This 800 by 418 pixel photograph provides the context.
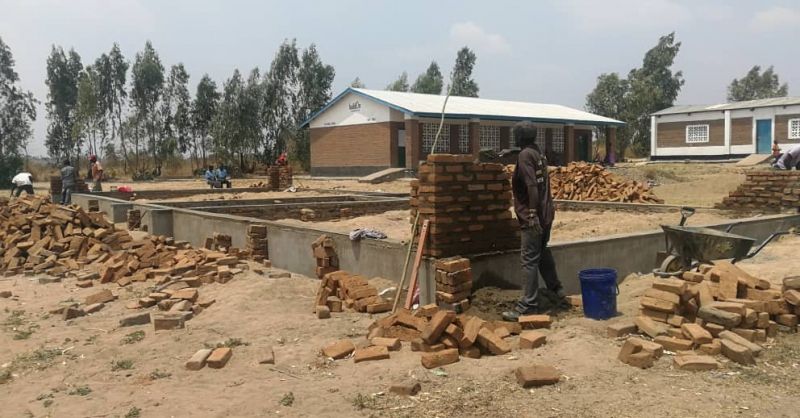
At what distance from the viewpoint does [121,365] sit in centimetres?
474

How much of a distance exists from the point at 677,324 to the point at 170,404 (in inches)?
140

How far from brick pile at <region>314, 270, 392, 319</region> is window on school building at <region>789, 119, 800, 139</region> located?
111 ft

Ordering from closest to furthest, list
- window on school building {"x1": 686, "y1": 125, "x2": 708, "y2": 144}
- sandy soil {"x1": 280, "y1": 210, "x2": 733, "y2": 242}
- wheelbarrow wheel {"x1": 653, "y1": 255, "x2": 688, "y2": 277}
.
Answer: wheelbarrow wheel {"x1": 653, "y1": 255, "x2": 688, "y2": 277}, sandy soil {"x1": 280, "y1": 210, "x2": 733, "y2": 242}, window on school building {"x1": 686, "y1": 125, "x2": 708, "y2": 144}

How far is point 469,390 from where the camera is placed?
12.6ft

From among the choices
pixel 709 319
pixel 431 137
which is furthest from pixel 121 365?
pixel 431 137

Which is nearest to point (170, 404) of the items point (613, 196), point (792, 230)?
point (792, 230)

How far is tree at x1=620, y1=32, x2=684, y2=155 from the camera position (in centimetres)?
4891

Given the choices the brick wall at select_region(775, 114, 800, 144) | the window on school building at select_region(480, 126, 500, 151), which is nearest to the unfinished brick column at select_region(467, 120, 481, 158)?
the window on school building at select_region(480, 126, 500, 151)

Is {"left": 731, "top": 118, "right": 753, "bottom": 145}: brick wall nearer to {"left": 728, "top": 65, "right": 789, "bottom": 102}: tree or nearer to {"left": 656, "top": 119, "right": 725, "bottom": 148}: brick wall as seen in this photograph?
{"left": 656, "top": 119, "right": 725, "bottom": 148}: brick wall

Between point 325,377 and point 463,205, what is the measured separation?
223 cm

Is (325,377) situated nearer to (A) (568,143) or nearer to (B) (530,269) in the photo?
(B) (530,269)

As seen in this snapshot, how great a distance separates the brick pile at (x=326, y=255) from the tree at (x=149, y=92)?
36.4m

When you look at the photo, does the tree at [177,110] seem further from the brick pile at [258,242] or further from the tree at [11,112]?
the brick pile at [258,242]

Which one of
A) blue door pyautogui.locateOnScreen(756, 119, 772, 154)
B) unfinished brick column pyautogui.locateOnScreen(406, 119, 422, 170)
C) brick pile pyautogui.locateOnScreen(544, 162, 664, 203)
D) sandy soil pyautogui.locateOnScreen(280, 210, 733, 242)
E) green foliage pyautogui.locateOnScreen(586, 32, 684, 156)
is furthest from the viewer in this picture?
green foliage pyautogui.locateOnScreen(586, 32, 684, 156)
